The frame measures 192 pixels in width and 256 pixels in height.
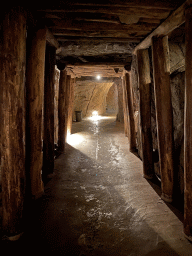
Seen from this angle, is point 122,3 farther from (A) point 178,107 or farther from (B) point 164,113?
(A) point 178,107

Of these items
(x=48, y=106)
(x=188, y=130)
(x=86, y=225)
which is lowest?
(x=86, y=225)

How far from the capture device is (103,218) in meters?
2.26

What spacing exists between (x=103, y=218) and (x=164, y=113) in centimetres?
190

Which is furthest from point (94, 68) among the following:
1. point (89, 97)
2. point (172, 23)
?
point (89, 97)

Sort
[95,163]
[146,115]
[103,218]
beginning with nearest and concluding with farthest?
[103,218], [146,115], [95,163]

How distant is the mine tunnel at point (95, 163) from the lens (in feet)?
6.11

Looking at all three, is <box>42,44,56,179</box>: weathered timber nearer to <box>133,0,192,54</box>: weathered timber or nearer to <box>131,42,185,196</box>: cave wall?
<box>133,0,192,54</box>: weathered timber

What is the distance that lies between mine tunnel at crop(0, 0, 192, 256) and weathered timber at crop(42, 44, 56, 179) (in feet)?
0.07

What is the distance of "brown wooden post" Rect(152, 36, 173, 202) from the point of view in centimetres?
265

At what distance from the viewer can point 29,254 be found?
1703mm

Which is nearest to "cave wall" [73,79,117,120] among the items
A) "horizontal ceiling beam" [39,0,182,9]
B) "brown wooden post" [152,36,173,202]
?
"brown wooden post" [152,36,173,202]

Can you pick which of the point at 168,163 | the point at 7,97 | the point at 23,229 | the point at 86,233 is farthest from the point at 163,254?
the point at 7,97

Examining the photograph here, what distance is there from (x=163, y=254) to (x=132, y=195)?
114 cm

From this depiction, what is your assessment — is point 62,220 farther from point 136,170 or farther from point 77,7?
point 77,7
